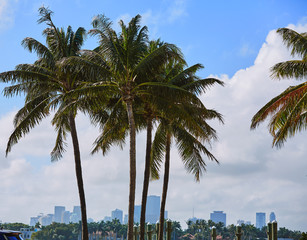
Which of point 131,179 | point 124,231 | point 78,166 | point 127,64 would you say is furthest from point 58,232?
point 127,64

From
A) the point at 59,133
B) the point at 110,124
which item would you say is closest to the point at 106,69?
the point at 110,124

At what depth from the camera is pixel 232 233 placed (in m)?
72.9

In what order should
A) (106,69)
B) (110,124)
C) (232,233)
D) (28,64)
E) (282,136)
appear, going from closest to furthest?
1. (282,136)
2. (106,69)
3. (110,124)
4. (28,64)
5. (232,233)

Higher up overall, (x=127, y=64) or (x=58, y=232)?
(x=127, y=64)

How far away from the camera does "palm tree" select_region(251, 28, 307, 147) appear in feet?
59.8

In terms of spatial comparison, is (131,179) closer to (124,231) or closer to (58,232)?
(124,231)

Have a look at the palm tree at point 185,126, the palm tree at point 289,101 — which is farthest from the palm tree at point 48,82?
the palm tree at point 289,101

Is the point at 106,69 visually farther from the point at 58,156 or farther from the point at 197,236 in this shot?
the point at 197,236

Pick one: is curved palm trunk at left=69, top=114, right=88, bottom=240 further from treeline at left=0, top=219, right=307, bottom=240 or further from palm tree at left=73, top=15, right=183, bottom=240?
treeline at left=0, top=219, right=307, bottom=240

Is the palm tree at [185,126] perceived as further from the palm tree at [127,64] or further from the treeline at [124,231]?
the treeline at [124,231]

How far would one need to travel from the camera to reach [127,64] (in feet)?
63.9

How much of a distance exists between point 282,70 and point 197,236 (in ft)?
194

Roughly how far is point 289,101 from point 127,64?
21.1ft

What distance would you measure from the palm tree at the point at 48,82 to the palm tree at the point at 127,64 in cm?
198
